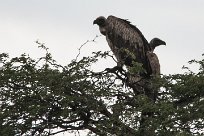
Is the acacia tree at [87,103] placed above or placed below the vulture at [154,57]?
below

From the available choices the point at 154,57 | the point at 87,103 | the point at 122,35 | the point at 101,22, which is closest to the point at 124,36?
the point at 122,35

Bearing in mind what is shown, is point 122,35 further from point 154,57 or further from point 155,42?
point 154,57

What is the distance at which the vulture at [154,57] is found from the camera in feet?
41.8

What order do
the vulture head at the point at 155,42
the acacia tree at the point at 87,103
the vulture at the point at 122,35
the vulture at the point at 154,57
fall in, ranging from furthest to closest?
the vulture head at the point at 155,42, the vulture at the point at 122,35, the vulture at the point at 154,57, the acacia tree at the point at 87,103

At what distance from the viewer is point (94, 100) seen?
32.0ft

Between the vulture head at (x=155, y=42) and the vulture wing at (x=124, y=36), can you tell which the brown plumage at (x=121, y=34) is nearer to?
the vulture wing at (x=124, y=36)

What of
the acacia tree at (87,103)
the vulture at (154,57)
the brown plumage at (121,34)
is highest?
the brown plumage at (121,34)

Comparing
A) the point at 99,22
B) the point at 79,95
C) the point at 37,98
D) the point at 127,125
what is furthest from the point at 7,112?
the point at 99,22

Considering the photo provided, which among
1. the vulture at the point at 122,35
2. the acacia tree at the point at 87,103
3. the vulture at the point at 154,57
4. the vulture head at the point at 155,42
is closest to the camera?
the acacia tree at the point at 87,103

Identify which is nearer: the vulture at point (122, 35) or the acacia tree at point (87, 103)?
the acacia tree at point (87, 103)

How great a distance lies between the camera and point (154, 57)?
13211 millimetres

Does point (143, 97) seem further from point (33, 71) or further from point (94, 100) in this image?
point (33, 71)

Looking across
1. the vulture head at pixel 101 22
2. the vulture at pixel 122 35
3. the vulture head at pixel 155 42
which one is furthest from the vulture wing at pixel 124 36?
the vulture head at pixel 155 42

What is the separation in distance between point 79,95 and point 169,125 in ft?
5.98
